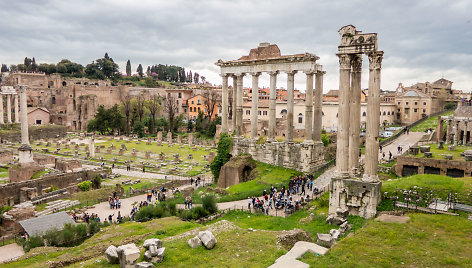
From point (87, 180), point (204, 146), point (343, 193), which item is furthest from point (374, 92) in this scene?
point (204, 146)

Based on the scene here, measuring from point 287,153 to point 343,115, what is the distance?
33.1ft

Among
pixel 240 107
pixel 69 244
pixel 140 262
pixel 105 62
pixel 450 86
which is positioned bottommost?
pixel 69 244

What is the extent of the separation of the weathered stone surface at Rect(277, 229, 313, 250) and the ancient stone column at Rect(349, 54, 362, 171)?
5.56 meters

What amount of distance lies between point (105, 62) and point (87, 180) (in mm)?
87374

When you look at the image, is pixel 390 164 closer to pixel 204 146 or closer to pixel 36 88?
pixel 204 146

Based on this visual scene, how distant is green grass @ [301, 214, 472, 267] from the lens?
968 centimetres

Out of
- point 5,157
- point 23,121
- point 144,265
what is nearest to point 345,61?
point 144,265

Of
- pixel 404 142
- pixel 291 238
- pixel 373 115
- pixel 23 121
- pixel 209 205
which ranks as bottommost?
pixel 209 205

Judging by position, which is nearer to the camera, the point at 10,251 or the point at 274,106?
the point at 10,251

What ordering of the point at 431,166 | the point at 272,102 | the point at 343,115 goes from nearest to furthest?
1. the point at 343,115
2. the point at 431,166
3. the point at 272,102

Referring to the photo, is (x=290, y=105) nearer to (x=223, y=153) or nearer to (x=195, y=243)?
(x=223, y=153)

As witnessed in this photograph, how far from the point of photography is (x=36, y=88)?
277 feet

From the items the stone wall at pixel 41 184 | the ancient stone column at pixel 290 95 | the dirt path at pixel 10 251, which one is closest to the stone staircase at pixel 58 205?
the stone wall at pixel 41 184

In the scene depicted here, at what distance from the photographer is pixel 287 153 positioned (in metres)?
25.8
